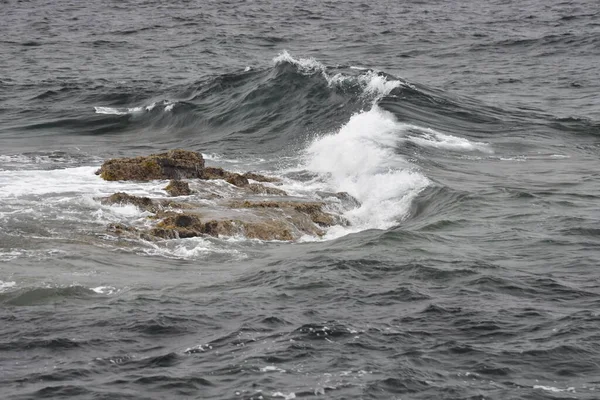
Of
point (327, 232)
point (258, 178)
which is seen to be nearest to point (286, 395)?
point (327, 232)

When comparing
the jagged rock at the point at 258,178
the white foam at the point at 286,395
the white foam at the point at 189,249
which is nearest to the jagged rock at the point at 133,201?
the white foam at the point at 189,249

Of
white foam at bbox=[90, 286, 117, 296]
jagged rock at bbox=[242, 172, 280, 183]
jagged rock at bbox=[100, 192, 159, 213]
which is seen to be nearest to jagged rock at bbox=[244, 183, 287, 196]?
jagged rock at bbox=[242, 172, 280, 183]

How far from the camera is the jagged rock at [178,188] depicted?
72.2ft

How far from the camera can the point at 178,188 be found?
72.6 ft

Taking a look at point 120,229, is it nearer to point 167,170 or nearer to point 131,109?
point 167,170

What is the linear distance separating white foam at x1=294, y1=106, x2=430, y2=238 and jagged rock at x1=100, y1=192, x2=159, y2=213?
3.80 m

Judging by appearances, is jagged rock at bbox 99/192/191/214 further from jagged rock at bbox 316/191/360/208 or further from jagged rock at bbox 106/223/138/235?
jagged rock at bbox 316/191/360/208

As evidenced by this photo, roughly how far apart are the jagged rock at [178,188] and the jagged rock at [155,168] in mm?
1329

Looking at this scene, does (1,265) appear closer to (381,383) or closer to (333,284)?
(333,284)

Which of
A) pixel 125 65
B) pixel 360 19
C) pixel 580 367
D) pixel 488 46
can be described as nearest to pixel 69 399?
pixel 580 367

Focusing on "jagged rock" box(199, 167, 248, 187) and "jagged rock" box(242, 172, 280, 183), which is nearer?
"jagged rock" box(199, 167, 248, 187)

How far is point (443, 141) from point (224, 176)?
24.8 feet

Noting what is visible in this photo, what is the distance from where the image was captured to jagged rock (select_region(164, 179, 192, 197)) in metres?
22.0

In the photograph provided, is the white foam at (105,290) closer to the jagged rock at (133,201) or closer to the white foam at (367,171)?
the jagged rock at (133,201)
